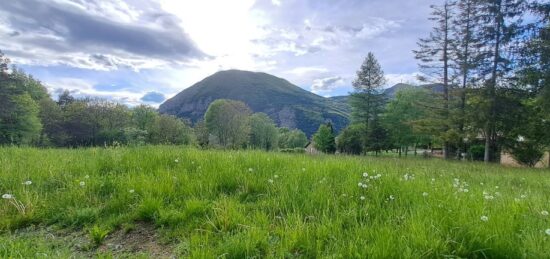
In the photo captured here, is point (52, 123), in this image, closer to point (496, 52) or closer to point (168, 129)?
point (168, 129)

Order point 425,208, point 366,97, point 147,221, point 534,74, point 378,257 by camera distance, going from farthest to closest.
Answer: point 366,97, point 534,74, point 147,221, point 425,208, point 378,257

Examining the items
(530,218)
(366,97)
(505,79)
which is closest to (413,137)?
(366,97)

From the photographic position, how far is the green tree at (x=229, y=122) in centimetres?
8788

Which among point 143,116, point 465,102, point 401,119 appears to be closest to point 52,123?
point 143,116

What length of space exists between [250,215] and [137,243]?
3.94ft

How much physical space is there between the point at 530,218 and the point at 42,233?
5033 millimetres

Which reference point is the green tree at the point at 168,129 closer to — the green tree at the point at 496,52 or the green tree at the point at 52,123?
the green tree at the point at 52,123

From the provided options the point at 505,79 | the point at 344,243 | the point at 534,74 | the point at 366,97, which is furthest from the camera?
the point at 366,97

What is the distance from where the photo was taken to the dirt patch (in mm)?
3131

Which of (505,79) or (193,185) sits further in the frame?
(505,79)

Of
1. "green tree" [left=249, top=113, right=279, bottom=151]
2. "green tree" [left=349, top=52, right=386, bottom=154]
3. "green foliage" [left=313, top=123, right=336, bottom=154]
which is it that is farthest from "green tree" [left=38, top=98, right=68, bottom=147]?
"green foliage" [left=313, top=123, right=336, bottom=154]

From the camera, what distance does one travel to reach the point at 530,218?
3262mm

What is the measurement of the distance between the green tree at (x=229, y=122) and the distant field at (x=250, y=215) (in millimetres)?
81035

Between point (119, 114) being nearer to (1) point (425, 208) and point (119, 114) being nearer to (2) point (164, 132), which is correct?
(2) point (164, 132)
